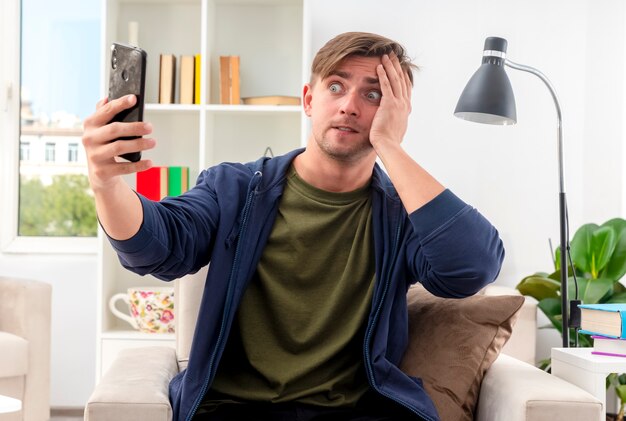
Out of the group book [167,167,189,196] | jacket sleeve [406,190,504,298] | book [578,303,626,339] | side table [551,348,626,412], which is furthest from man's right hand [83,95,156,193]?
book [167,167,189,196]

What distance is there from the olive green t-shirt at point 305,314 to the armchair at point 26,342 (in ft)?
5.33

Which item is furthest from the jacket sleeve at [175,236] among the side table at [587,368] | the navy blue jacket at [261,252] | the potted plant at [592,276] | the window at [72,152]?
the window at [72,152]

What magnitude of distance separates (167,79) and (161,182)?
430 mm

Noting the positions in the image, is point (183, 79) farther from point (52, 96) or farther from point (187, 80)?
point (52, 96)

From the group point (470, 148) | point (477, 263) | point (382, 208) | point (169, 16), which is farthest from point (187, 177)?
point (477, 263)

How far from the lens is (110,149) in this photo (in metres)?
1.27

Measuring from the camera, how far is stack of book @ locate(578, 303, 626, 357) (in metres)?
1.91

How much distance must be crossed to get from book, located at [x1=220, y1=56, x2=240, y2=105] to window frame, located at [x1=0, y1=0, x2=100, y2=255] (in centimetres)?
101

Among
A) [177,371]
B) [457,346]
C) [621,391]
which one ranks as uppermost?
[457,346]

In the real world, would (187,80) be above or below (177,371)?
above

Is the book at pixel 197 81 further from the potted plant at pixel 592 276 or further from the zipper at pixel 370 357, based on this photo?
the zipper at pixel 370 357

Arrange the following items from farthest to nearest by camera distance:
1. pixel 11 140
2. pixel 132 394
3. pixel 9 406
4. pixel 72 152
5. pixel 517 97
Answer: pixel 72 152 → pixel 11 140 → pixel 517 97 → pixel 9 406 → pixel 132 394

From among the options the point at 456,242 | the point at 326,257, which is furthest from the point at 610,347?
the point at 326,257

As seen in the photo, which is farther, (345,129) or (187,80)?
(187,80)
